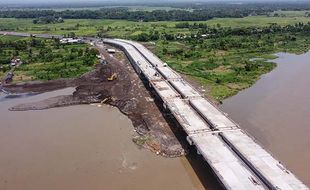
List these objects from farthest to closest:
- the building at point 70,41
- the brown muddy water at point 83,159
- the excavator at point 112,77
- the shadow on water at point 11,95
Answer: the building at point 70,41 < the excavator at point 112,77 < the shadow on water at point 11,95 < the brown muddy water at point 83,159

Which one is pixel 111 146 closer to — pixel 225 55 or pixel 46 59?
pixel 225 55

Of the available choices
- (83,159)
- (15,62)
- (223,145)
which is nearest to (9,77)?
(15,62)

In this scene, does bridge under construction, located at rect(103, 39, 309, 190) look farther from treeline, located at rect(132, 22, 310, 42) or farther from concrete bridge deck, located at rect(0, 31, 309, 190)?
treeline, located at rect(132, 22, 310, 42)

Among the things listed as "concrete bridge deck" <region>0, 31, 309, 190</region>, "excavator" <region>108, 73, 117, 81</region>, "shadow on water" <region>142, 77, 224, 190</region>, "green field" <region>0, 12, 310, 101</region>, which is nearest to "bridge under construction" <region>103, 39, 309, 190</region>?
"concrete bridge deck" <region>0, 31, 309, 190</region>

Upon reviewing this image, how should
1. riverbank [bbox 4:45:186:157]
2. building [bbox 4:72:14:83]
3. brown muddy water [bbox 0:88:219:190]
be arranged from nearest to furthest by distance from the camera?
brown muddy water [bbox 0:88:219:190] → riverbank [bbox 4:45:186:157] → building [bbox 4:72:14:83]

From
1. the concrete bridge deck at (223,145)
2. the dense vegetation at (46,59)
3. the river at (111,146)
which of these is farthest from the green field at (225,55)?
the dense vegetation at (46,59)

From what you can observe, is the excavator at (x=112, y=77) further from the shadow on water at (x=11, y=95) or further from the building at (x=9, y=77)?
the building at (x=9, y=77)

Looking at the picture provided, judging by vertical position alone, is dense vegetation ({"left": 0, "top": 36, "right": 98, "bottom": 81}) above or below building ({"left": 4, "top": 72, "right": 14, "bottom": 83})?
above
